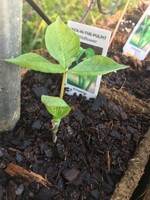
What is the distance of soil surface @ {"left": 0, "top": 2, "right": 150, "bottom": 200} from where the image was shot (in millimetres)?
715

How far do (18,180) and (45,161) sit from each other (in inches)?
3.4

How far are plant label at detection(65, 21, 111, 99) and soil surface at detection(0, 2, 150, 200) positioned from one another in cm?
3

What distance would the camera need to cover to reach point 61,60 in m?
0.66

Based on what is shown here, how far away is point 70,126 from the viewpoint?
854 millimetres

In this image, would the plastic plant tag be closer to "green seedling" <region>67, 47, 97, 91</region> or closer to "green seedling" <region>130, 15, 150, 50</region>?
"green seedling" <region>130, 15, 150, 50</region>

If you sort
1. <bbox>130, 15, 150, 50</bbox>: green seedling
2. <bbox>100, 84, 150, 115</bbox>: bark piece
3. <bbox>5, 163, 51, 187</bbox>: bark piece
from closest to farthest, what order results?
<bbox>5, 163, 51, 187</bbox>: bark piece → <bbox>100, 84, 150, 115</bbox>: bark piece → <bbox>130, 15, 150, 50</bbox>: green seedling

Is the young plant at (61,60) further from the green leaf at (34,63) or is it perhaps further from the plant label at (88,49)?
the plant label at (88,49)

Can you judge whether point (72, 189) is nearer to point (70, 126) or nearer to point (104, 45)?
point (70, 126)

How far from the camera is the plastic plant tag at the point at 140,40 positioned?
1.24 meters

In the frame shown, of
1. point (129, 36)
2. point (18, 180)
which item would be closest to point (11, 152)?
point (18, 180)

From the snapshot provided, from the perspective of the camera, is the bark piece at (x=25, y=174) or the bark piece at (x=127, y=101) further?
the bark piece at (x=127, y=101)

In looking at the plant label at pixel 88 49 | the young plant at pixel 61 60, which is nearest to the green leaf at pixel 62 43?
the young plant at pixel 61 60

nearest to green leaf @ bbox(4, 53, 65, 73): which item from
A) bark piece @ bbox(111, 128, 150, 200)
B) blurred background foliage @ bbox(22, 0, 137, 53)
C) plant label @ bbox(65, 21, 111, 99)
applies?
plant label @ bbox(65, 21, 111, 99)

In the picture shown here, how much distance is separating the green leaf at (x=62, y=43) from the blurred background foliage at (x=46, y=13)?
890 millimetres
